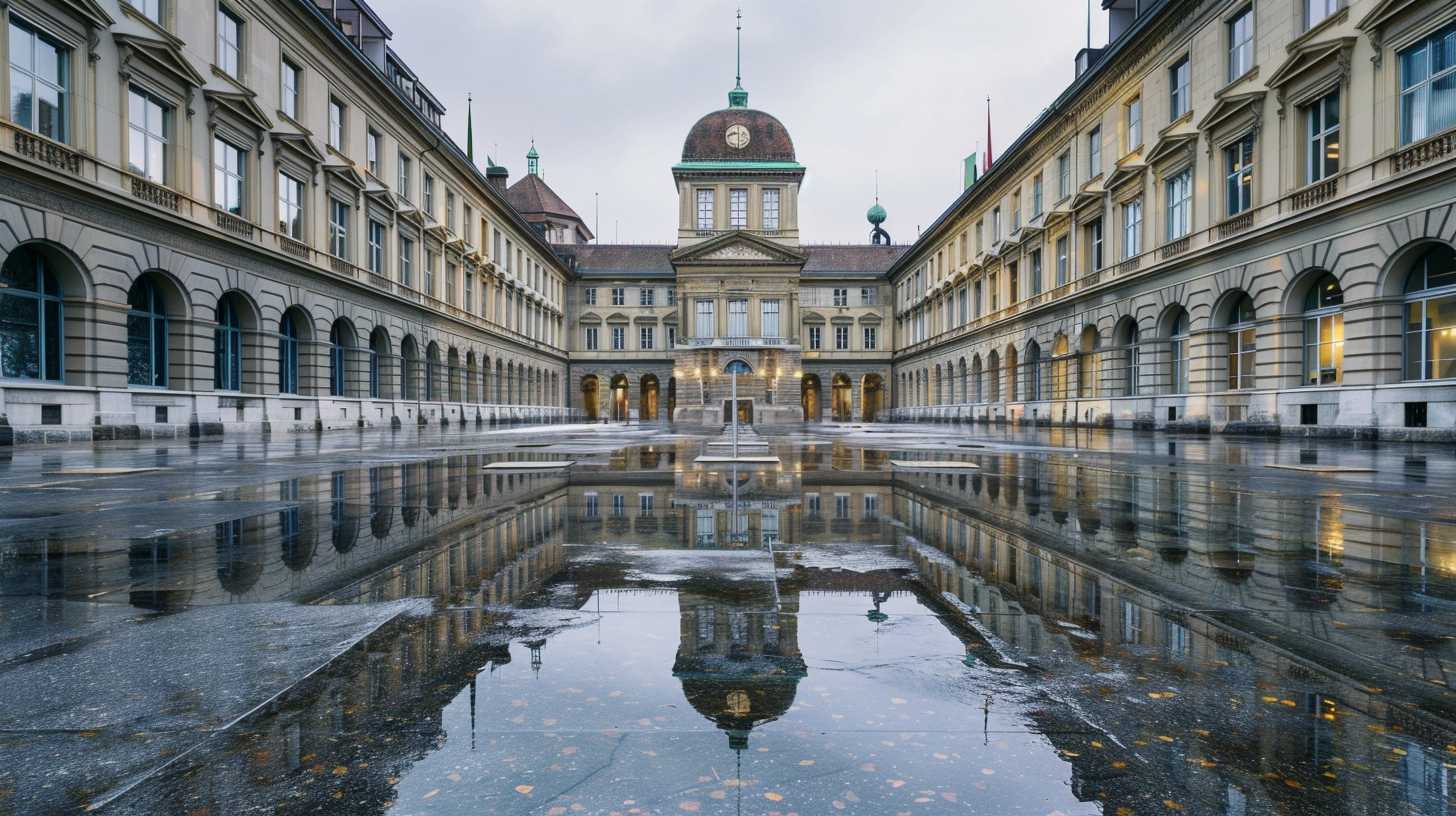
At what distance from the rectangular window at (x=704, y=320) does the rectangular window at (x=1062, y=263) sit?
33.3 m

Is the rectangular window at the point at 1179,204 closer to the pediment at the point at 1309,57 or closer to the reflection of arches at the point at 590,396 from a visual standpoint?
the pediment at the point at 1309,57

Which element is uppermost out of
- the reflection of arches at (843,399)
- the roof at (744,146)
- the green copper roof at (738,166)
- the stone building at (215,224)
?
the roof at (744,146)

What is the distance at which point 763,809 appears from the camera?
1636mm

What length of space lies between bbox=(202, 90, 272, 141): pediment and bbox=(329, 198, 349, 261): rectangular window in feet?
16.7

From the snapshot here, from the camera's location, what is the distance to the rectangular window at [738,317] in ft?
219

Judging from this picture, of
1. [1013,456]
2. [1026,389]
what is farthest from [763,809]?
[1026,389]

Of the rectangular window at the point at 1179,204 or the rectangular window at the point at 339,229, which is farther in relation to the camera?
the rectangular window at the point at 339,229

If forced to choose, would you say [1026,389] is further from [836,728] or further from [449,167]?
[836,728]

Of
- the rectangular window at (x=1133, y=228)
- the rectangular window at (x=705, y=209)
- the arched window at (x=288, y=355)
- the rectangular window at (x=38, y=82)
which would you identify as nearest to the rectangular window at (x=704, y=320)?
the rectangular window at (x=705, y=209)

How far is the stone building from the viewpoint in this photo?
1783cm

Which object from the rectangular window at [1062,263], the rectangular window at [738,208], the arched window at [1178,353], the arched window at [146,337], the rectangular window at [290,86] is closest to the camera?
the arched window at [146,337]

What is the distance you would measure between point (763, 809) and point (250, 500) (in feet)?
21.8

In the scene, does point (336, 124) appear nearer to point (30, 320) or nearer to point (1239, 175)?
point (30, 320)

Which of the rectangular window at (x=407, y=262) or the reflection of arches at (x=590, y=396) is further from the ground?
the rectangular window at (x=407, y=262)
